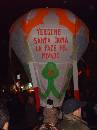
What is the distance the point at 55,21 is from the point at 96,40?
3462 mm

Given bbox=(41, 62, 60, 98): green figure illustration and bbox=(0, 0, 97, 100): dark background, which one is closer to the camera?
bbox=(41, 62, 60, 98): green figure illustration

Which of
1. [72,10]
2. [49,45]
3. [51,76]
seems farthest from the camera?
[72,10]

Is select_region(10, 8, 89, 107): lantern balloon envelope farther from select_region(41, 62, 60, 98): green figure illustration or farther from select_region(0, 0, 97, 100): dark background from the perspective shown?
select_region(0, 0, 97, 100): dark background

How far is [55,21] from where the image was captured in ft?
21.7

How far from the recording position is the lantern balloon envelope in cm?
661

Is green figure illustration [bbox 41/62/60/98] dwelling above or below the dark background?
below

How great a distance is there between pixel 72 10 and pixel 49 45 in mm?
2633

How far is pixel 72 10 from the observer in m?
9.09

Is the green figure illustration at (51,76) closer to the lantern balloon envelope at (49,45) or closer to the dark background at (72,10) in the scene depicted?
the lantern balloon envelope at (49,45)

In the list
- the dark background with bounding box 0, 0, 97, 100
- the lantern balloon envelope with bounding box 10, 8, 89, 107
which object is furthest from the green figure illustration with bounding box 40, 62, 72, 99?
the dark background with bounding box 0, 0, 97, 100

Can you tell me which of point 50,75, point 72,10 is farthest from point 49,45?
point 72,10

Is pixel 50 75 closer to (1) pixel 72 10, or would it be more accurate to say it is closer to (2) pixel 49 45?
(2) pixel 49 45

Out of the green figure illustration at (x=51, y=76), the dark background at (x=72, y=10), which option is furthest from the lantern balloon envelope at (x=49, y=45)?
the dark background at (x=72, y=10)

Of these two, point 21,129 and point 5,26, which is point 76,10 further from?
point 21,129
